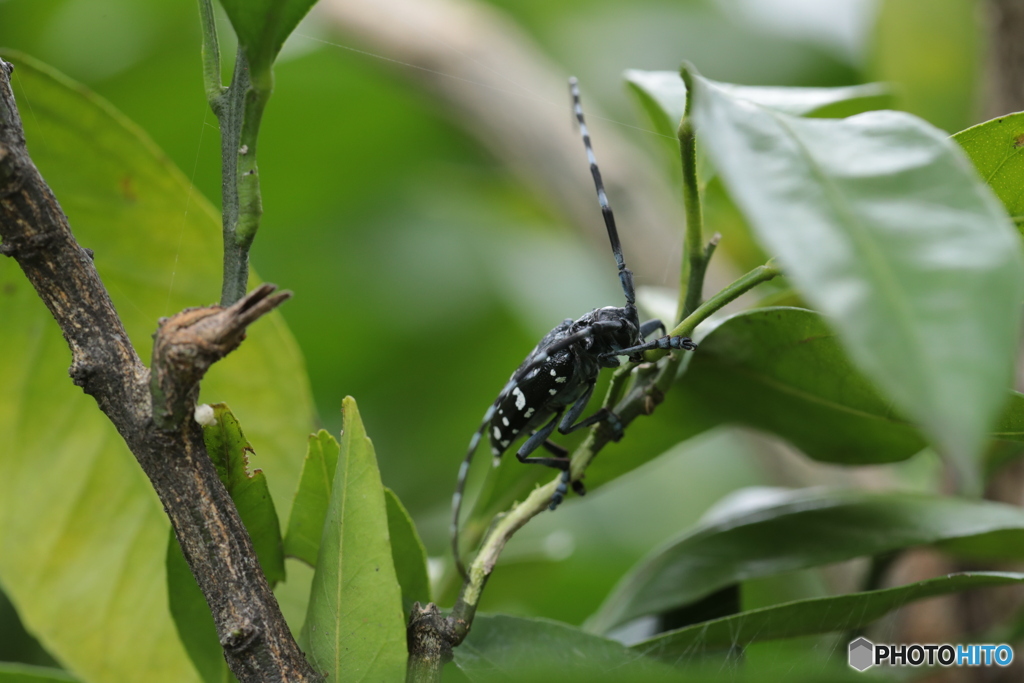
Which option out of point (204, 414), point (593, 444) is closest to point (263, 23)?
point (204, 414)

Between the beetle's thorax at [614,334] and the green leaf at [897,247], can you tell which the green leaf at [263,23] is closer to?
the green leaf at [897,247]

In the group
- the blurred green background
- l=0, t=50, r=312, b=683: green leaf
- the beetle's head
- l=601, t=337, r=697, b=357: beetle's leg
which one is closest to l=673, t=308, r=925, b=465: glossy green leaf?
l=601, t=337, r=697, b=357: beetle's leg

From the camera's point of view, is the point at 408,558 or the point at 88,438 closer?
the point at 408,558

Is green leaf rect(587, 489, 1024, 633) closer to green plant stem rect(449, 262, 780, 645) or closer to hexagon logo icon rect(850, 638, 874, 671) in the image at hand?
hexagon logo icon rect(850, 638, 874, 671)

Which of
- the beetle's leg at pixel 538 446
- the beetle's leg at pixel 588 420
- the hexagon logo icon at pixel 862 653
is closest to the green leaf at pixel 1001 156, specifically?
the beetle's leg at pixel 588 420

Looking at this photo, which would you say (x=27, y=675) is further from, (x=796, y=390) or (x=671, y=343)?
(x=796, y=390)

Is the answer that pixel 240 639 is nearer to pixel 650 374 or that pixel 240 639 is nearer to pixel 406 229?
pixel 650 374
